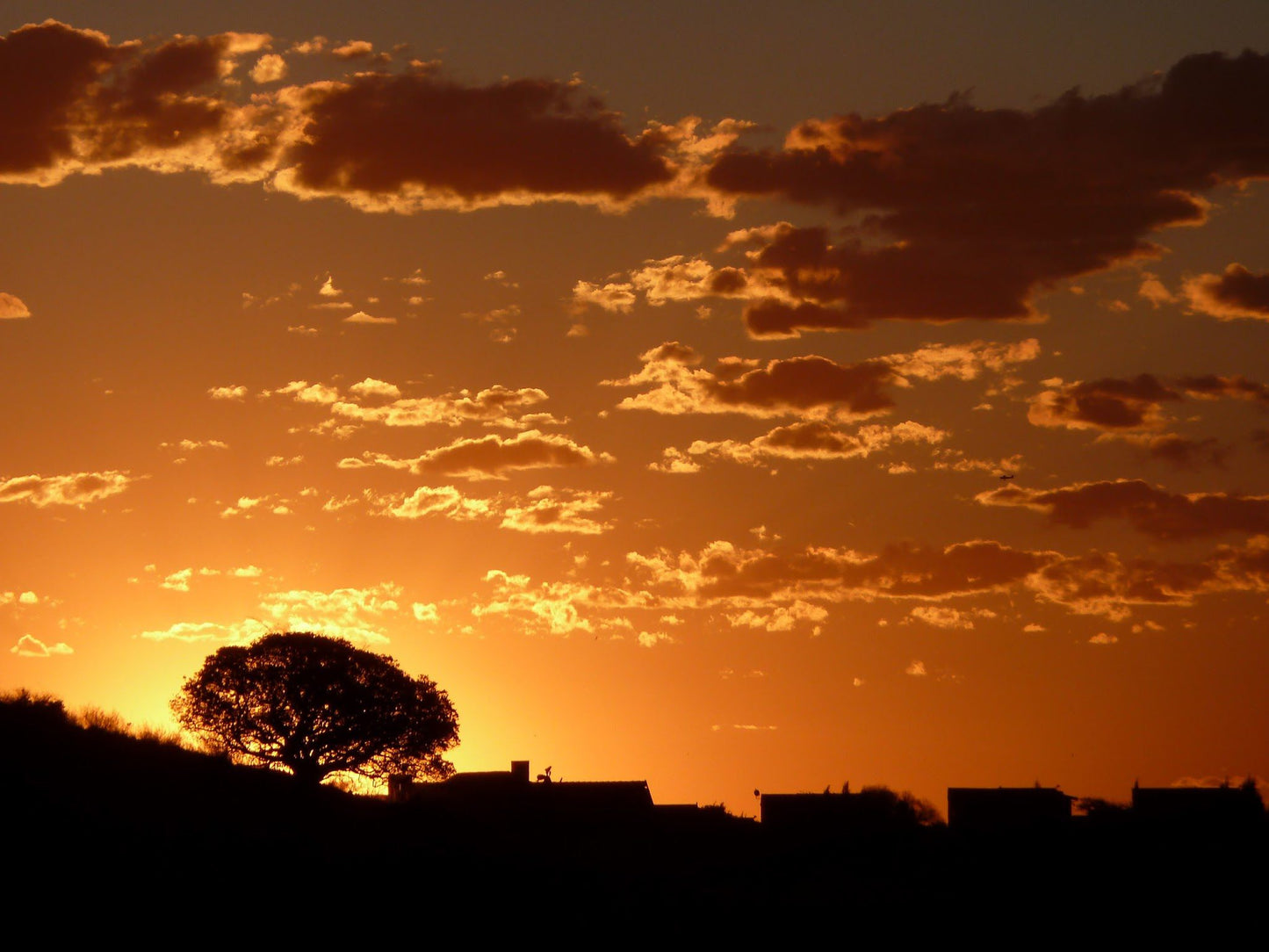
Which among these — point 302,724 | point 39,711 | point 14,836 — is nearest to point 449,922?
point 14,836

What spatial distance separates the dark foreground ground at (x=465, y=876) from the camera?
90.5ft

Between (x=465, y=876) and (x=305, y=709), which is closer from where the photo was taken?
(x=465, y=876)

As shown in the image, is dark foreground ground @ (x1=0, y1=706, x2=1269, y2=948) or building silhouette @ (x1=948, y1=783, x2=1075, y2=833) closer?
dark foreground ground @ (x1=0, y1=706, x2=1269, y2=948)

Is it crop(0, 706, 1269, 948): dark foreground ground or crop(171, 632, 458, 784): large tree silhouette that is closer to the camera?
crop(0, 706, 1269, 948): dark foreground ground

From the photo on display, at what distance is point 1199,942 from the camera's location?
31.3 m

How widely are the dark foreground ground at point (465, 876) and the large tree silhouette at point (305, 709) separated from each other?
15706 millimetres

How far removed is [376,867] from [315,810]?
37.4 feet

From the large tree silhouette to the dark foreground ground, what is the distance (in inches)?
618

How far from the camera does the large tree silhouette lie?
207 feet

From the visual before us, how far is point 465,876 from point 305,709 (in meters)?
32.4

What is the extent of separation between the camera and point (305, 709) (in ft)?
207

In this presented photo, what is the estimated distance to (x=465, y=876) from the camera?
106 feet

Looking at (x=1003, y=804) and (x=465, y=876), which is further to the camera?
(x=1003, y=804)

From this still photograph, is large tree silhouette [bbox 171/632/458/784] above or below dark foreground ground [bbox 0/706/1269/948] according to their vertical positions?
above
